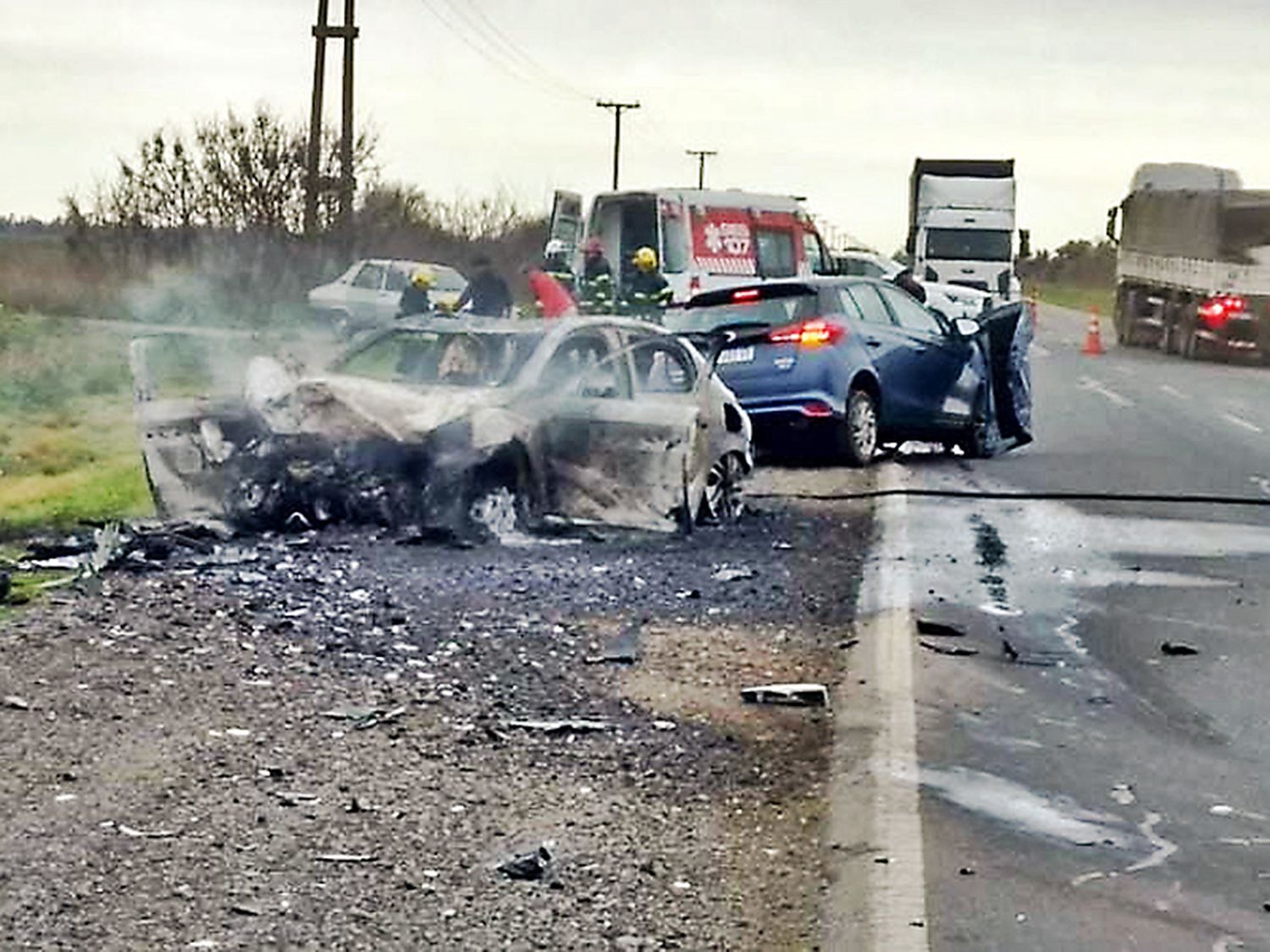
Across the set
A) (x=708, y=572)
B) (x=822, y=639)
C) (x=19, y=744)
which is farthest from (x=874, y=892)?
(x=708, y=572)

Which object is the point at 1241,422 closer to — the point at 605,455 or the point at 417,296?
the point at 417,296

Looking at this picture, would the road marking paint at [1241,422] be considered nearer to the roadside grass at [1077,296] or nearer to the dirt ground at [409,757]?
the dirt ground at [409,757]

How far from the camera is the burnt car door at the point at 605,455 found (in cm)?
1339

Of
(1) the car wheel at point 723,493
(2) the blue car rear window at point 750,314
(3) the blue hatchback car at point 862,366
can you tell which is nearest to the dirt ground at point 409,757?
(1) the car wheel at point 723,493

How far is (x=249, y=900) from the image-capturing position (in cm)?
586

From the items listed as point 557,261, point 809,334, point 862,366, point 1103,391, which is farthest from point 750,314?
point 1103,391

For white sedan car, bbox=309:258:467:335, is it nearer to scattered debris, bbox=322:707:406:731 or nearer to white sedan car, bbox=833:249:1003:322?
white sedan car, bbox=833:249:1003:322

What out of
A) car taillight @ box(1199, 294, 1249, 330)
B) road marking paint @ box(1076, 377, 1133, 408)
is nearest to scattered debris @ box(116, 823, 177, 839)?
road marking paint @ box(1076, 377, 1133, 408)

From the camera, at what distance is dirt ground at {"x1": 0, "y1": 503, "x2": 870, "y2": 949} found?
5855 mm

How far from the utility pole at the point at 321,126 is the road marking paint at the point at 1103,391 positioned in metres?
13.6

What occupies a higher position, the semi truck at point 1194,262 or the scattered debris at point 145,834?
the semi truck at point 1194,262

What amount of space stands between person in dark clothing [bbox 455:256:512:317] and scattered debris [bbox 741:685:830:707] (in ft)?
45.8

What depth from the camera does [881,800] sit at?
23.2 feet

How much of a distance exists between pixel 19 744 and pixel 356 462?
17.6 feet
